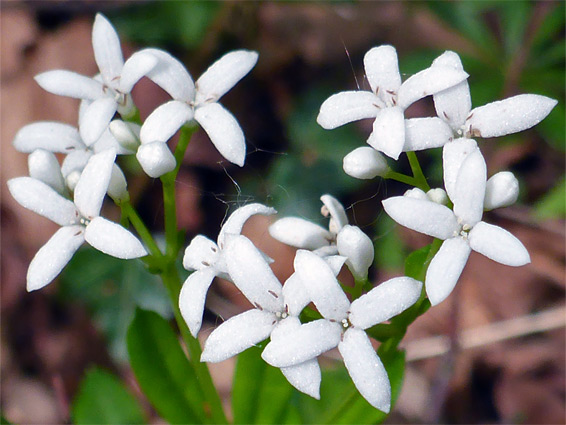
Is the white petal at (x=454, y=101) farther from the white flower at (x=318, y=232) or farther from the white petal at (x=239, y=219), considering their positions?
the white petal at (x=239, y=219)

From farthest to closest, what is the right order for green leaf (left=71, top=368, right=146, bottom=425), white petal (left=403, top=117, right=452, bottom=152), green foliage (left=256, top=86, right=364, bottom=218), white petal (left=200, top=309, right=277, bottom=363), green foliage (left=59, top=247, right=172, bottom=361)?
1. green foliage (left=256, top=86, right=364, bottom=218)
2. green foliage (left=59, top=247, right=172, bottom=361)
3. green leaf (left=71, top=368, right=146, bottom=425)
4. white petal (left=403, top=117, right=452, bottom=152)
5. white petal (left=200, top=309, right=277, bottom=363)

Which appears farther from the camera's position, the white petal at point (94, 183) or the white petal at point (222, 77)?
the white petal at point (222, 77)

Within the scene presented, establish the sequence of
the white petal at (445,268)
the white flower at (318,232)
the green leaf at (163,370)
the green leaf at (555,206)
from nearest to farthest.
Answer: the white petal at (445,268) → the white flower at (318,232) → the green leaf at (163,370) → the green leaf at (555,206)

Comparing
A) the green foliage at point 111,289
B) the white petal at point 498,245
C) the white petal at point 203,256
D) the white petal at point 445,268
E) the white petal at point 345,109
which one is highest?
the white petal at point 345,109

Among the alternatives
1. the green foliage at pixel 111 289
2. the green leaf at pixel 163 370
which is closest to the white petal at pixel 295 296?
the green leaf at pixel 163 370

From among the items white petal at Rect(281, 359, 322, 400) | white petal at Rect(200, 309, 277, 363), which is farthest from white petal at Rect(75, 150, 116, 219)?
white petal at Rect(281, 359, 322, 400)

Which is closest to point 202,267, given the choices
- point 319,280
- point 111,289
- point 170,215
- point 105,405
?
point 170,215

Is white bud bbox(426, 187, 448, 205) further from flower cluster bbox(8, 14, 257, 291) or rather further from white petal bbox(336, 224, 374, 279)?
flower cluster bbox(8, 14, 257, 291)
